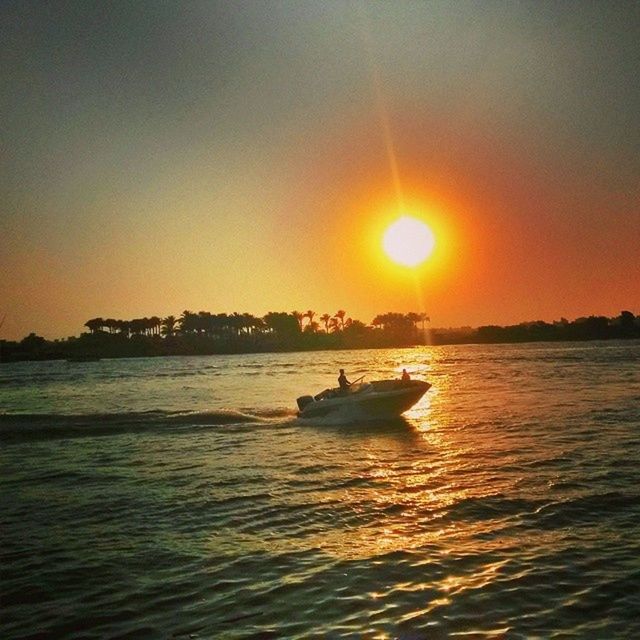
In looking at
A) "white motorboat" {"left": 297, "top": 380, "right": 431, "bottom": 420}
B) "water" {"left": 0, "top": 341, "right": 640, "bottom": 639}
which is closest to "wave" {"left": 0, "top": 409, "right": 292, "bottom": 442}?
"white motorboat" {"left": 297, "top": 380, "right": 431, "bottom": 420}

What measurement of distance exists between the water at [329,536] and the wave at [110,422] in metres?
4.09

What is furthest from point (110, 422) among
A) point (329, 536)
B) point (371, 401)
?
point (329, 536)

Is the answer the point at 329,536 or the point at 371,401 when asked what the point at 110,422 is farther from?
the point at 329,536

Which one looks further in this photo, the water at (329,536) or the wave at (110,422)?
the wave at (110,422)

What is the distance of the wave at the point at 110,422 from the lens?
28.5m

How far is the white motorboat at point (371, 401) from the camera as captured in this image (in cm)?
2852

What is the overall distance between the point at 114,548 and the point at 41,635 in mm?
3337

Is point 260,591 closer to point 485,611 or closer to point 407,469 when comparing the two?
point 485,611

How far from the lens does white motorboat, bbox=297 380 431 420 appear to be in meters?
28.5

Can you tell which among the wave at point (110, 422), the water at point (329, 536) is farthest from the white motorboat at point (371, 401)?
the water at point (329, 536)

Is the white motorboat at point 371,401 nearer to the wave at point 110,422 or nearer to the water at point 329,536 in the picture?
the wave at point 110,422

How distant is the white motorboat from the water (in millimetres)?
4098

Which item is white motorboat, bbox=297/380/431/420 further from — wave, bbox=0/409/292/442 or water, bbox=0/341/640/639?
water, bbox=0/341/640/639

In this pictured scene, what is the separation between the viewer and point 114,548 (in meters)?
10.6
